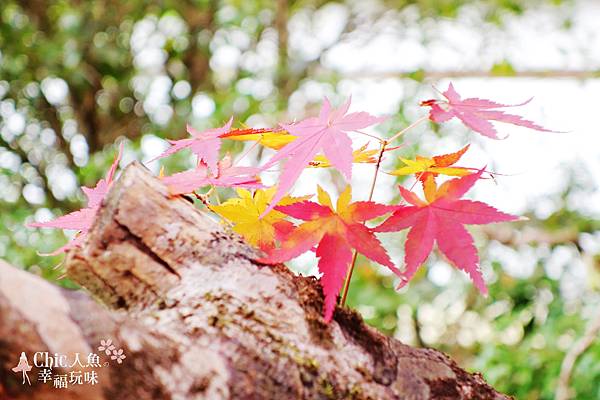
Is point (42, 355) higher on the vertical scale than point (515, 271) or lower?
lower

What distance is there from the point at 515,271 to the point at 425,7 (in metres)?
1.06

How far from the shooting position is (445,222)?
1.55ft

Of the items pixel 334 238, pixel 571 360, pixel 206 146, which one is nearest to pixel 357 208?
pixel 334 238

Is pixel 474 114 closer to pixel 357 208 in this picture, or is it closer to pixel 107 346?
pixel 357 208

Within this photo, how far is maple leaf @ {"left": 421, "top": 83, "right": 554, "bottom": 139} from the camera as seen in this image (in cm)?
50

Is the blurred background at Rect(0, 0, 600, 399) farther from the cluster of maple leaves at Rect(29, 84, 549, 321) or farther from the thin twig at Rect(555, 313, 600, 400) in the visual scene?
the cluster of maple leaves at Rect(29, 84, 549, 321)

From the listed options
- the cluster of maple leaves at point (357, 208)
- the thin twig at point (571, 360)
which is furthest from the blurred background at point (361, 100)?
the cluster of maple leaves at point (357, 208)

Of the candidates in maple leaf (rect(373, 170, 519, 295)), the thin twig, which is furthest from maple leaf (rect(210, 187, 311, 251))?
the thin twig

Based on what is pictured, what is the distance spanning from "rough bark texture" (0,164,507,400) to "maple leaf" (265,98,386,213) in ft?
0.23

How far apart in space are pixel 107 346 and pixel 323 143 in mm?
208

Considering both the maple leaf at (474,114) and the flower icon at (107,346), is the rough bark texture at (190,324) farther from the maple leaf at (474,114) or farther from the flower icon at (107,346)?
the maple leaf at (474,114)

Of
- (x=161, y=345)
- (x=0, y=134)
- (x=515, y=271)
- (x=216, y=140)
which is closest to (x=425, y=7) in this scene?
(x=515, y=271)

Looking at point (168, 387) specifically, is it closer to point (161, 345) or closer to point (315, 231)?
point (161, 345)

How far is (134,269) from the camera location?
44 cm
